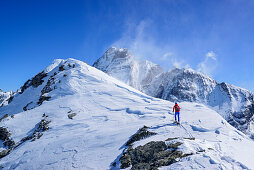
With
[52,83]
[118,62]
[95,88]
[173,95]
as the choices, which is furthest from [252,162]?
[118,62]

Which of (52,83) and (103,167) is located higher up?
(52,83)

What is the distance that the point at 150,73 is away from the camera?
555ft

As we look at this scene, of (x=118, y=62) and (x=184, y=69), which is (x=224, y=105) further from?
(x=118, y=62)

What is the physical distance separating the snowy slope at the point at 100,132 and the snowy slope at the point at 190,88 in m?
110

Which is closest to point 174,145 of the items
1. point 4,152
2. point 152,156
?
point 152,156

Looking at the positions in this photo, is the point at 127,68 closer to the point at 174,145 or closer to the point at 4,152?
the point at 4,152

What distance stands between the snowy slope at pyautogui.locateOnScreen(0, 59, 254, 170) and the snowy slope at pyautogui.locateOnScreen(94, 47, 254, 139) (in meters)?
110

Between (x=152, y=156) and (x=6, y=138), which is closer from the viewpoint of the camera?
(x=152, y=156)

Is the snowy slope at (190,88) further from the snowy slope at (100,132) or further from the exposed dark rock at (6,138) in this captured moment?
the exposed dark rock at (6,138)

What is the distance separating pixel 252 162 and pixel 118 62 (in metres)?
147

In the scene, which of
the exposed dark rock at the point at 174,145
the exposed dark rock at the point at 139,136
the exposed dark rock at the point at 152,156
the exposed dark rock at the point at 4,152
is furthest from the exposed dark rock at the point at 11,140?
the exposed dark rock at the point at 174,145

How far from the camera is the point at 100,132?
1345 centimetres

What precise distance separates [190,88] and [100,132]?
462ft

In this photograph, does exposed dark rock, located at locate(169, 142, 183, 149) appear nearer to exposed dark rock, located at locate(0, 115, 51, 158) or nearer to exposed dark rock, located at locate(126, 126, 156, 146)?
exposed dark rock, located at locate(126, 126, 156, 146)
